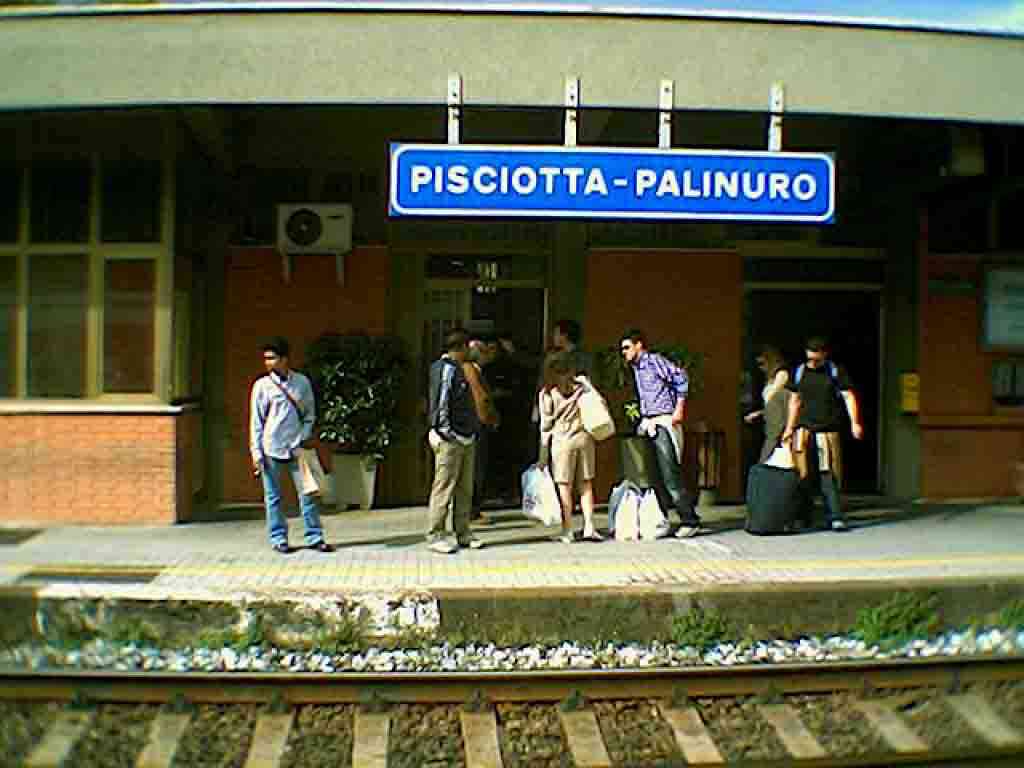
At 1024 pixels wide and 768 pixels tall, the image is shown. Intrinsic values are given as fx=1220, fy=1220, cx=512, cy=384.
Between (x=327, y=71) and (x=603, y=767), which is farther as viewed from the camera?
(x=327, y=71)

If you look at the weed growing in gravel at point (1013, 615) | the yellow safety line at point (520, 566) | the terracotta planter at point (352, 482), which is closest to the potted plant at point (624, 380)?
the yellow safety line at point (520, 566)

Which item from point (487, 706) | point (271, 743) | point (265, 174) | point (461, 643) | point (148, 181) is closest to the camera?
point (271, 743)

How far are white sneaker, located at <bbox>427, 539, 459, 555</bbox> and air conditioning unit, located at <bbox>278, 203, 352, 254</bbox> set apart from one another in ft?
12.0

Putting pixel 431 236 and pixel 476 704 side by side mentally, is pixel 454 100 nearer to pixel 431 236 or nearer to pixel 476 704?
pixel 431 236

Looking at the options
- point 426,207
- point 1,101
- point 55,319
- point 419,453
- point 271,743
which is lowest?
point 271,743

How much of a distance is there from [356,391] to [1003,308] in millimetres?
6934

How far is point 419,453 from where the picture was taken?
12891mm

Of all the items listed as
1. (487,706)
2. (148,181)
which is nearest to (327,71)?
(148,181)

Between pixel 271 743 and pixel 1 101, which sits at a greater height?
pixel 1 101

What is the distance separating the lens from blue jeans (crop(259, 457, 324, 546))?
982cm

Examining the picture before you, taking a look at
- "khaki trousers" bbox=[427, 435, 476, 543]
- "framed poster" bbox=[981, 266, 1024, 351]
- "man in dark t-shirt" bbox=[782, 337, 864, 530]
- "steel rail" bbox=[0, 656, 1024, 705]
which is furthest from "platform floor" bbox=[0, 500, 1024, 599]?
"framed poster" bbox=[981, 266, 1024, 351]

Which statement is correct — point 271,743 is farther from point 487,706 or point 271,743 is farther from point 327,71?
point 327,71

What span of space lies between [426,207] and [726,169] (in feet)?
7.55

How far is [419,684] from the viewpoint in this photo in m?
7.13
